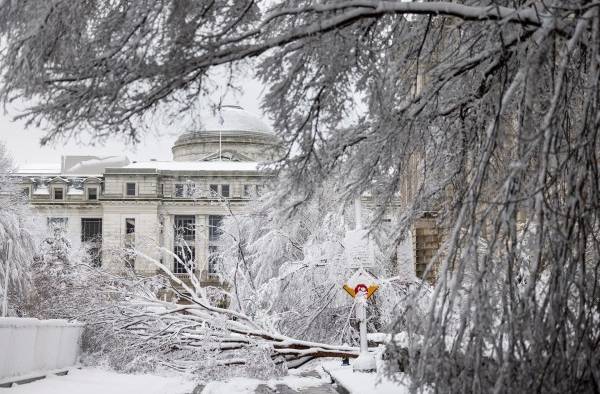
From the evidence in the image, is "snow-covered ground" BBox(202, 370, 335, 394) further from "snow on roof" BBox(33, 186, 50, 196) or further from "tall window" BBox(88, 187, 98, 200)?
"snow on roof" BBox(33, 186, 50, 196)

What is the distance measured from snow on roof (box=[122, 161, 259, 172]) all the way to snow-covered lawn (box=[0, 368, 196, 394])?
209ft

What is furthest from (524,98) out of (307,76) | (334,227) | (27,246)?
(27,246)

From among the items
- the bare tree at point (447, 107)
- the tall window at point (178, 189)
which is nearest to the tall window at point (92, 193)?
the tall window at point (178, 189)

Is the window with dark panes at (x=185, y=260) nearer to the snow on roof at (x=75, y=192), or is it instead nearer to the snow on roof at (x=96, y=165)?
the snow on roof at (x=75, y=192)

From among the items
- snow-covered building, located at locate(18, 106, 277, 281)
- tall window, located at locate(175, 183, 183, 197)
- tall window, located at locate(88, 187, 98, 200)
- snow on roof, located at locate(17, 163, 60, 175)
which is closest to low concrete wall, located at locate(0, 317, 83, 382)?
snow-covered building, located at locate(18, 106, 277, 281)

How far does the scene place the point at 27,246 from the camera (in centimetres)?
3853

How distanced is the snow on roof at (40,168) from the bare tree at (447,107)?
9465cm

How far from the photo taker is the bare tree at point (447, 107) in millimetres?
5570

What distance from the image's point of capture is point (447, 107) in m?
8.80

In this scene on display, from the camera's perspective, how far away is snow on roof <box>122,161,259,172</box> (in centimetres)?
8419

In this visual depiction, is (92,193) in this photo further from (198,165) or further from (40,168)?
(40,168)

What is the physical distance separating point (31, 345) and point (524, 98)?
13.8m

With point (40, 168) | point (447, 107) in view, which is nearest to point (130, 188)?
point (40, 168)

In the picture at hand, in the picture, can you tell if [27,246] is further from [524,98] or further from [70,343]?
[524,98]
